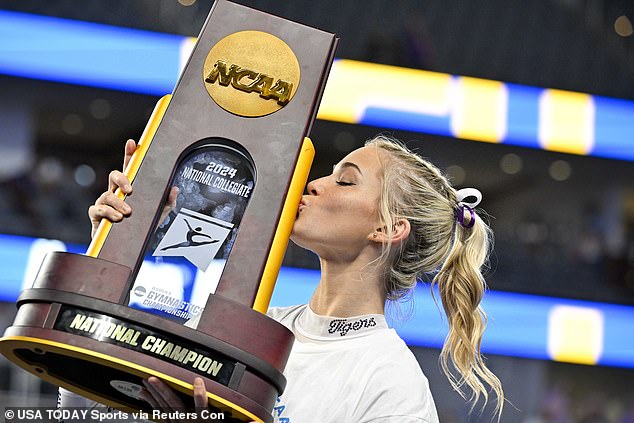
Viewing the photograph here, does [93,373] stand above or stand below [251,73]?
below

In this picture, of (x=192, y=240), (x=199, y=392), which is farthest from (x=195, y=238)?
(x=199, y=392)

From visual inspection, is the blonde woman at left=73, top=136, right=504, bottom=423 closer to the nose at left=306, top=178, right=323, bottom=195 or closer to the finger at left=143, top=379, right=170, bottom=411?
the nose at left=306, top=178, right=323, bottom=195

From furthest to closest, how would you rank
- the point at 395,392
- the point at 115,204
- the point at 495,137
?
the point at 495,137
the point at 395,392
the point at 115,204

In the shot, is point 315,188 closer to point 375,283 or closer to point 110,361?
point 375,283

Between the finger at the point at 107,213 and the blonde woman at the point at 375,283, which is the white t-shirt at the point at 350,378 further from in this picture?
the finger at the point at 107,213

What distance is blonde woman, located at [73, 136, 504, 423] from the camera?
1294mm

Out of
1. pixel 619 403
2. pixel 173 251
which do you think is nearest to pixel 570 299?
pixel 619 403

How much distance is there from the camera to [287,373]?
4.48 ft

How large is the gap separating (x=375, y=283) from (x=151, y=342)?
0.51 m

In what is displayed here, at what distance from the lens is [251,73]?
3.92 ft

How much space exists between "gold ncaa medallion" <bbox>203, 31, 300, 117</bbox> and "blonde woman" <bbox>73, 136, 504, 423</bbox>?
0.16 meters

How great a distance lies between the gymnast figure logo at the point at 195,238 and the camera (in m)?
1.11

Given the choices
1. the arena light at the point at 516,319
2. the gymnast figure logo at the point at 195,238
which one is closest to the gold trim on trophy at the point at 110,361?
the gymnast figure logo at the point at 195,238

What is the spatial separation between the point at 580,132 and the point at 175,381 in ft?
10.2
